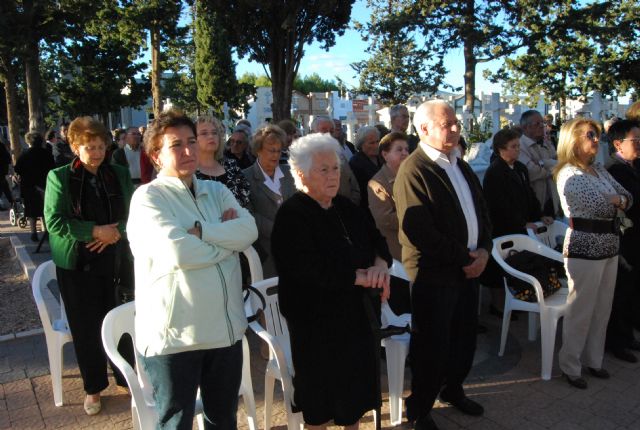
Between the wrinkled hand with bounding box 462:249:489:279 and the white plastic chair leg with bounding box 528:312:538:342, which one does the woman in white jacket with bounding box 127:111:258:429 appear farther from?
the white plastic chair leg with bounding box 528:312:538:342

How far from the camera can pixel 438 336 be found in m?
3.05

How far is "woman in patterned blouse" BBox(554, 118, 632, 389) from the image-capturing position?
366 centimetres

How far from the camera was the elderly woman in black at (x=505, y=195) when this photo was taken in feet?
16.1

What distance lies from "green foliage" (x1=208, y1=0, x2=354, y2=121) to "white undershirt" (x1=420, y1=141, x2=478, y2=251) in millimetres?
12915

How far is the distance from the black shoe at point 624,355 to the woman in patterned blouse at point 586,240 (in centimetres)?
45

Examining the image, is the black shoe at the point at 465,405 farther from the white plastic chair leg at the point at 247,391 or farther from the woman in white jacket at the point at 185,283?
the woman in white jacket at the point at 185,283

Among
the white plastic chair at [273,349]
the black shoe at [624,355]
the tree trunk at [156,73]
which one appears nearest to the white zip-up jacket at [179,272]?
the white plastic chair at [273,349]

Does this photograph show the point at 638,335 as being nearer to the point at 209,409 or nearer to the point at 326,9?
the point at 209,409

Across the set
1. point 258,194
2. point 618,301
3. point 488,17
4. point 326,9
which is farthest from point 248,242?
point 488,17

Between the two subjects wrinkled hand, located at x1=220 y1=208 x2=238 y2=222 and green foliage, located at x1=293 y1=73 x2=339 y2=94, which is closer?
wrinkled hand, located at x1=220 y1=208 x2=238 y2=222

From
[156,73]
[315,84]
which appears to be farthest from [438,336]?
[315,84]

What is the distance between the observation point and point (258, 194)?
13.8ft

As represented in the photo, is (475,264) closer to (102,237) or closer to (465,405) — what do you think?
(465,405)

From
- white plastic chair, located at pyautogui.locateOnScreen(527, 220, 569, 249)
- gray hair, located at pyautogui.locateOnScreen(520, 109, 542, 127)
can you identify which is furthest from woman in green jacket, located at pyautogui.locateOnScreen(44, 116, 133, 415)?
gray hair, located at pyautogui.locateOnScreen(520, 109, 542, 127)
